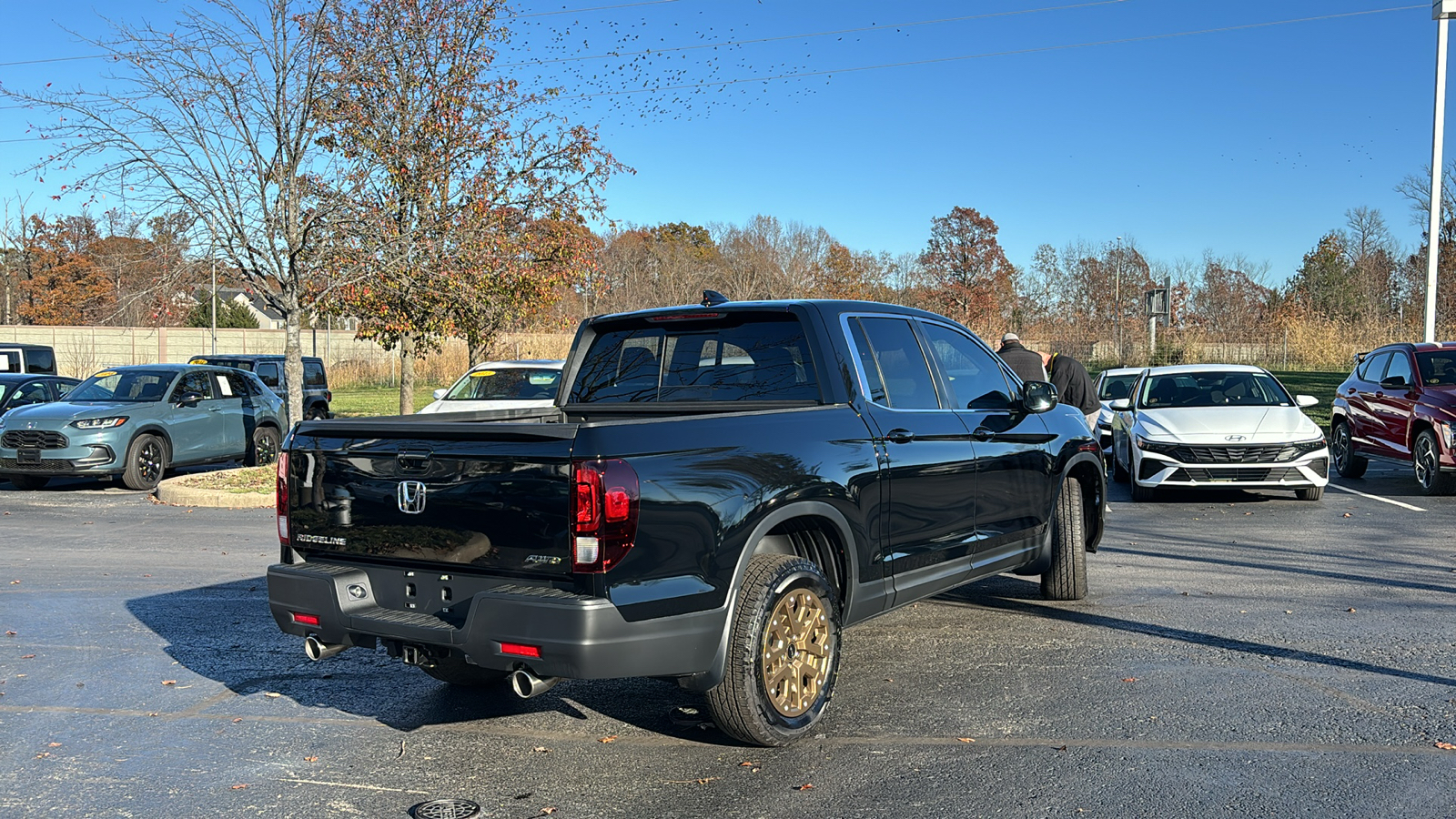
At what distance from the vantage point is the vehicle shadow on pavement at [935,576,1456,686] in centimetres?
601

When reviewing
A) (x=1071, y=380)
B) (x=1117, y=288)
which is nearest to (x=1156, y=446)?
(x=1071, y=380)

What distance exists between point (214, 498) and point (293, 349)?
3.09 m

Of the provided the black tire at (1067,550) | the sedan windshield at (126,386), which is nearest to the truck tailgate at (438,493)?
the black tire at (1067,550)

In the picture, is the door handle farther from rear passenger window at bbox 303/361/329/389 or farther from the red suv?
rear passenger window at bbox 303/361/329/389

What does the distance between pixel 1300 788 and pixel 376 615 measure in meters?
3.47

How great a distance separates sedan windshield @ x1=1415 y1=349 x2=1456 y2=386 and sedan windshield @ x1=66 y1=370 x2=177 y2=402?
15799 mm

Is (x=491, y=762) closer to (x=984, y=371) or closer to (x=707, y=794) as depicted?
(x=707, y=794)

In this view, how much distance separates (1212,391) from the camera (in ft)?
46.2

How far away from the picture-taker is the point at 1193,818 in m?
4.03

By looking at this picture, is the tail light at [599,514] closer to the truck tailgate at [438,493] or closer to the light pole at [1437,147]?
the truck tailgate at [438,493]

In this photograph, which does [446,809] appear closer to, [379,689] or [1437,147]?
[379,689]

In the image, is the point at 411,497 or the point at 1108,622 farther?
the point at 1108,622

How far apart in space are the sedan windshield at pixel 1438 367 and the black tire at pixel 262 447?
49.9 ft

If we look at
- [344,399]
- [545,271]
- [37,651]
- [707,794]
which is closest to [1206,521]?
[707,794]
